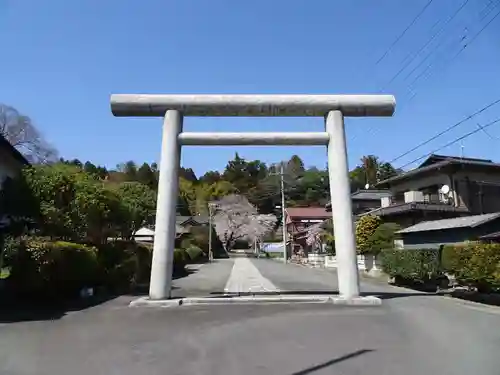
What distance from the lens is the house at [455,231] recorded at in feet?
68.0

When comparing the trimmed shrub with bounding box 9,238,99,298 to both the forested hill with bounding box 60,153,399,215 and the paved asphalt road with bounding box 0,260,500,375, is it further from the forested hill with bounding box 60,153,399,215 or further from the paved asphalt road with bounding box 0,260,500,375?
the forested hill with bounding box 60,153,399,215

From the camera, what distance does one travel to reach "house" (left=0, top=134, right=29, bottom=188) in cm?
→ 1691

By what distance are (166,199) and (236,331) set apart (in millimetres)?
5812

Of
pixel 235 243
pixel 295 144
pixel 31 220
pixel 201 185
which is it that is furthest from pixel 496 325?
pixel 201 185

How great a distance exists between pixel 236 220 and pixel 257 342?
71.6 m

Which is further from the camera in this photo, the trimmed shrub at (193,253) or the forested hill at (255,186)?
the forested hill at (255,186)

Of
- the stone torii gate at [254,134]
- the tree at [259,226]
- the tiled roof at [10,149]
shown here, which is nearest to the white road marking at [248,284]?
the stone torii gate at [254,134]

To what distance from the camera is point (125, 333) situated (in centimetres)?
873

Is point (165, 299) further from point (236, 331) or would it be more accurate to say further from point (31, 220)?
point (31, 220)

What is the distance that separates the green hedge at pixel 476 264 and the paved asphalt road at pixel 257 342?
1.51m

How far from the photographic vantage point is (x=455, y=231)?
2180 cm

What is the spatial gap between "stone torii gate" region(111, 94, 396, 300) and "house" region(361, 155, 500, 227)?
16.2 meters

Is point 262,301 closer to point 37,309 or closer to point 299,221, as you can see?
point 37,309

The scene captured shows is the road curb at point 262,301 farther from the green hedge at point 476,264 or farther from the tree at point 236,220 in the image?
the tree at point 236,220
